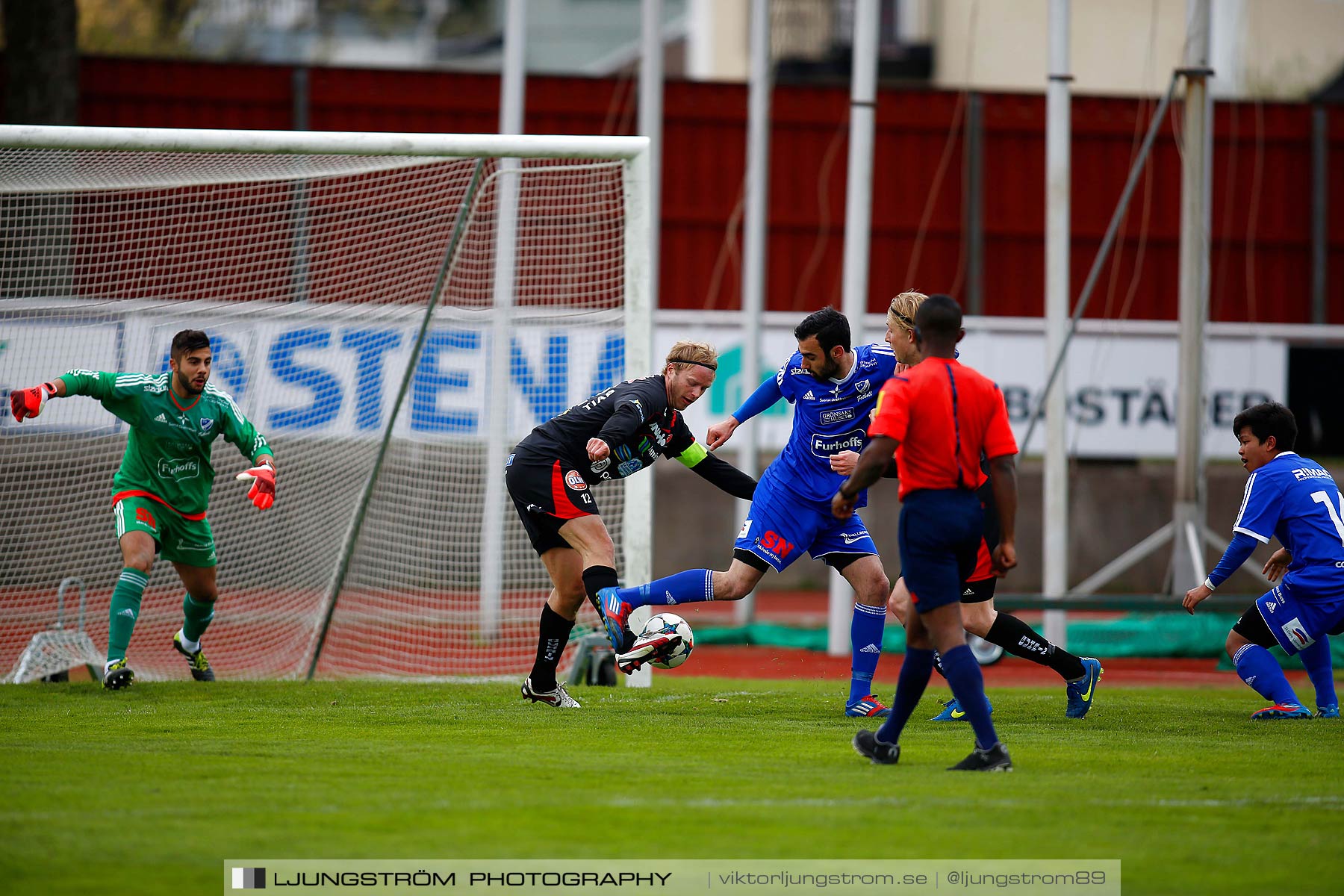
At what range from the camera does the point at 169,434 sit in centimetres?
852

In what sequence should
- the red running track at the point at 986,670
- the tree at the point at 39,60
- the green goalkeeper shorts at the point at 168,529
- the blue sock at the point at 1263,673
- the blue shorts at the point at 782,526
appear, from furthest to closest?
the tree at the point at 39,60, the red running track at the point at 986,670, the green goalkeeper shorts at the point at 168,529, the blue sock at the point at 1263,673, the blue shorts at the point at 782,526

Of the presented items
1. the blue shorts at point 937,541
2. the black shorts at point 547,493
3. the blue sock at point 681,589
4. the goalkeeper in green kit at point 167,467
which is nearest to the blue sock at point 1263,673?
the blue sock at point 681,589

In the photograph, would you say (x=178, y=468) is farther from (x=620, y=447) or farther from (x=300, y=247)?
(x=300, y=247)

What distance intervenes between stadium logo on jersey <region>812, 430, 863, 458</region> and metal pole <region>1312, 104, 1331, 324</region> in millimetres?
14156

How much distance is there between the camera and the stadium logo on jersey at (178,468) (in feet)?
28.1

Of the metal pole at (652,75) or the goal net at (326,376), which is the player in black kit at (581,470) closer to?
the goal net at (326,376)

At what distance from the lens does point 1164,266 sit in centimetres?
1908

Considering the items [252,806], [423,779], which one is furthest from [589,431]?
[252,806]

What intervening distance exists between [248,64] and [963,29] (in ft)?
57.8

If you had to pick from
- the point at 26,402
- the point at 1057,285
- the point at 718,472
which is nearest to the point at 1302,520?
the point at 718,472

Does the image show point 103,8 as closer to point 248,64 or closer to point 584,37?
point 584,37

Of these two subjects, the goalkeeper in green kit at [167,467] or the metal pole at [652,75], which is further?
the metal pole at [652,75]

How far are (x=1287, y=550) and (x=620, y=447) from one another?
379cm

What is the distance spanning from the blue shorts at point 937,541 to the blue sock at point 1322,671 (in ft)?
11.6
